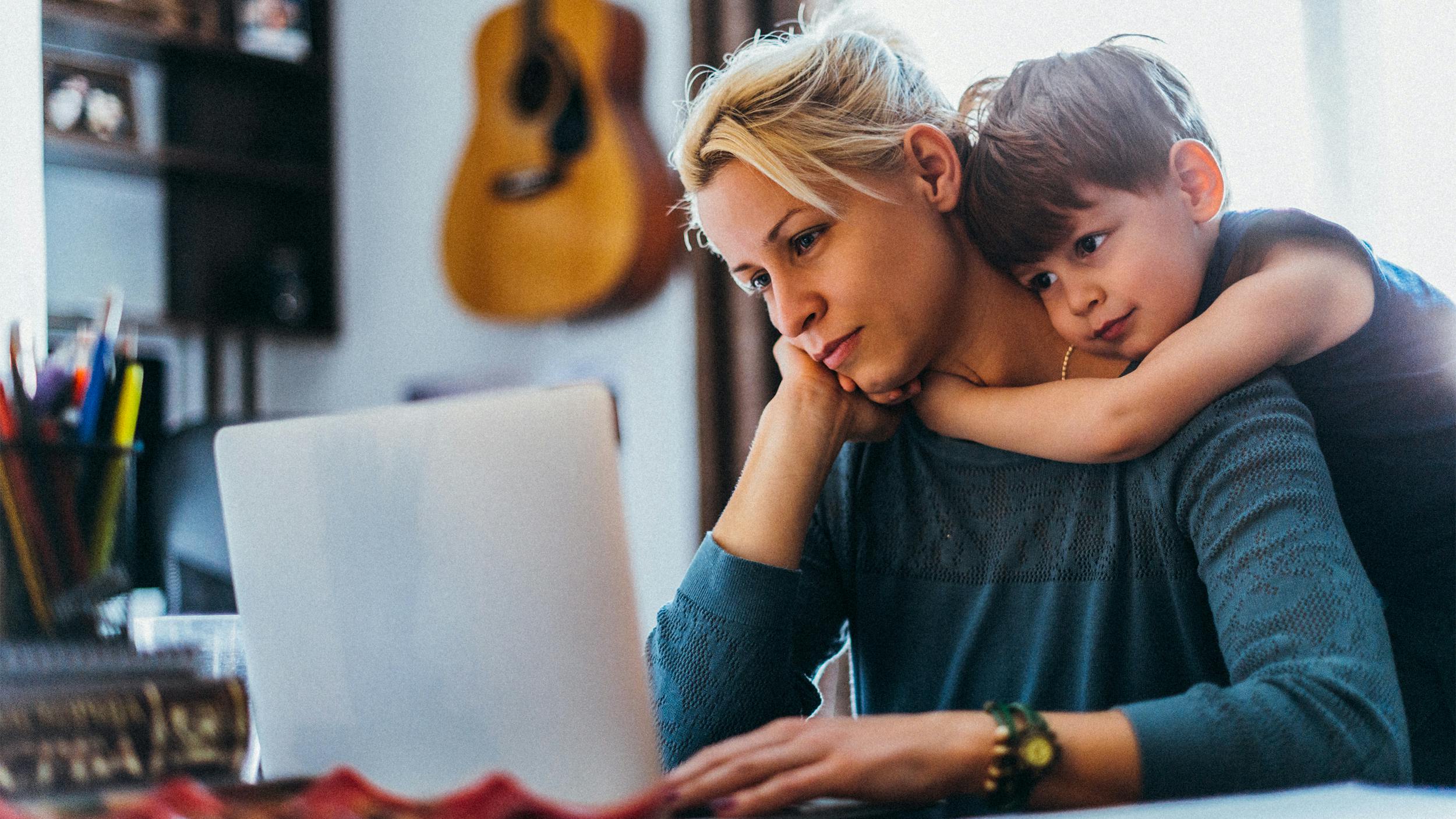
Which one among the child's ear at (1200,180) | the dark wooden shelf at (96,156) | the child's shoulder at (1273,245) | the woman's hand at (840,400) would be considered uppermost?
the dark wooden shelf at (96,156)

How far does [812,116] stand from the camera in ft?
3.34

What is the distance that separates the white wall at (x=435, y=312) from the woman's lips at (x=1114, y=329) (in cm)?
149

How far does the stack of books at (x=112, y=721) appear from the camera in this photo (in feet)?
1.83

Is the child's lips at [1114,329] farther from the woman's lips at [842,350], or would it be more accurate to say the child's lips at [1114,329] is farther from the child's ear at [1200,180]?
the woman's lips at [842,350]

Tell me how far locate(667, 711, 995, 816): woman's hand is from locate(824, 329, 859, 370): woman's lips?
433 millimetres

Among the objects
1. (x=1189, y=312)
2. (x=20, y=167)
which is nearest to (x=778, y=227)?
(x=1189, y=312)

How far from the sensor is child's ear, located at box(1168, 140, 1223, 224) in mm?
956

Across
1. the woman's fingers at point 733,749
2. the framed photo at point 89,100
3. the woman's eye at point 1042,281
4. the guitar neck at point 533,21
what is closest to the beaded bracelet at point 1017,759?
the woman's fingers at point 733,749

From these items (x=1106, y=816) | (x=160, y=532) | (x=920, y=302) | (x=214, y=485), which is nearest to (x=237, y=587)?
(x=1106, y=816)

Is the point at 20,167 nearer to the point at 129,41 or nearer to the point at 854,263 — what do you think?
the point at 854,263

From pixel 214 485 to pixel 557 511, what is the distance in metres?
1.46

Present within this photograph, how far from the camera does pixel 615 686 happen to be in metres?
0.55

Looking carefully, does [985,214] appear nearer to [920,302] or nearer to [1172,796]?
[920,302]

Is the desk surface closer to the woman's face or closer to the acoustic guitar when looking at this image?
the woman's face
